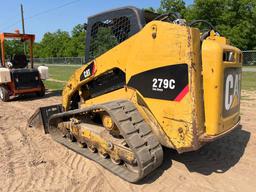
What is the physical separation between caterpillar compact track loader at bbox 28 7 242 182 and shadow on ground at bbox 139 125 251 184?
617mm

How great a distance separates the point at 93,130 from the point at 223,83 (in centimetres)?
206

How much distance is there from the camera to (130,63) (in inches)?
Answer: 167

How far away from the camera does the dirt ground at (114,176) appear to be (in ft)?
13.1

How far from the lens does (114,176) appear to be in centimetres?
427

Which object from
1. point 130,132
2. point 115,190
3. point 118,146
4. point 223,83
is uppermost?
point 223,83

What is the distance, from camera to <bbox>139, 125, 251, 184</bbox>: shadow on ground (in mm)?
4426

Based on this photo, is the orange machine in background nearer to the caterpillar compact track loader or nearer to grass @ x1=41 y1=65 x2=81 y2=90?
grass @ x1=41 y1=65 x2=81 y2=90

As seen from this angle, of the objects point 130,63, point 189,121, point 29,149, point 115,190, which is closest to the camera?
point 189,121

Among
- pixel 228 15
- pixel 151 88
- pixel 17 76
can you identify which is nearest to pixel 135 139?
pixel 151 88

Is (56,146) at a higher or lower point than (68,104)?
lower

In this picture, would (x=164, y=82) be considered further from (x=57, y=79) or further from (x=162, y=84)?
(x=57, y=79)

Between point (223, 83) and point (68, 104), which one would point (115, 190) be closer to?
point (223, 83)

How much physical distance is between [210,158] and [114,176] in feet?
5.07

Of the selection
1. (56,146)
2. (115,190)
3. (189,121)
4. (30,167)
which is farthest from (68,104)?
(189,121)
